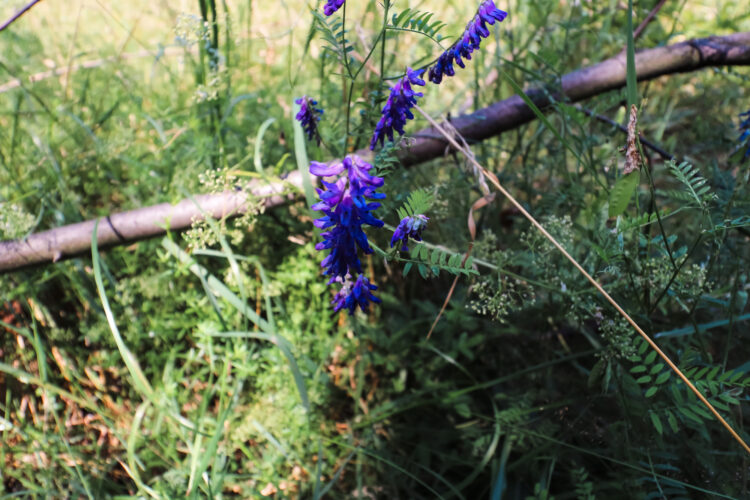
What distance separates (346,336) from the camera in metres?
1.92

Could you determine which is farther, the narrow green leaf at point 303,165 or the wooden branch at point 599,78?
the wooden branch at point 599,78

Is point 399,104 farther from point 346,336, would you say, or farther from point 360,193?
point 346,336

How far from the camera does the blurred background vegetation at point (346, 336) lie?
4.56ft

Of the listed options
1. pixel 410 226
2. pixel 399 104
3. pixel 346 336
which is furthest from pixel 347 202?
pixel 346 336

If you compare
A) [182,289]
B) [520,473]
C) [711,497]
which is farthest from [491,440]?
[182,289]

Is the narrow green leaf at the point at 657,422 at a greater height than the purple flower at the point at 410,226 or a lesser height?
lesser

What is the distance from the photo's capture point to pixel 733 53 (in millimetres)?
1762

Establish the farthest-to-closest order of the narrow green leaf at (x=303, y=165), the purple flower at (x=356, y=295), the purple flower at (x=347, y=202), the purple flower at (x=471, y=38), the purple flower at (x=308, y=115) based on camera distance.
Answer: the narrow green leaf at (x=303, y=165) → the purple flower at (x=308, y=115) → the purple flower at (x=356, y=295) → the purple flower at (x=471, y=38) → the purple flower at (x=347, y=202)

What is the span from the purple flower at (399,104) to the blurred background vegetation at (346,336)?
0.17 metres

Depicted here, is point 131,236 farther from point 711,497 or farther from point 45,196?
point 711,497

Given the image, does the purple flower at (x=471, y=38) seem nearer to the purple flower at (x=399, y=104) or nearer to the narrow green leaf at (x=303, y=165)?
the purple flower at (x=399, y=104)

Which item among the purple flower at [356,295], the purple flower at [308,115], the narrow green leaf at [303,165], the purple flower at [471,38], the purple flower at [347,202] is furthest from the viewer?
the narrow green leaf at [303,165]

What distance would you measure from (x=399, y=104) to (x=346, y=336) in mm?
1027

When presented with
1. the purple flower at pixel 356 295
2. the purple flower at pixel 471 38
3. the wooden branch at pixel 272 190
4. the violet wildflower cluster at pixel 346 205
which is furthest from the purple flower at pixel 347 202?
the wooden branch at pixel 272 190
